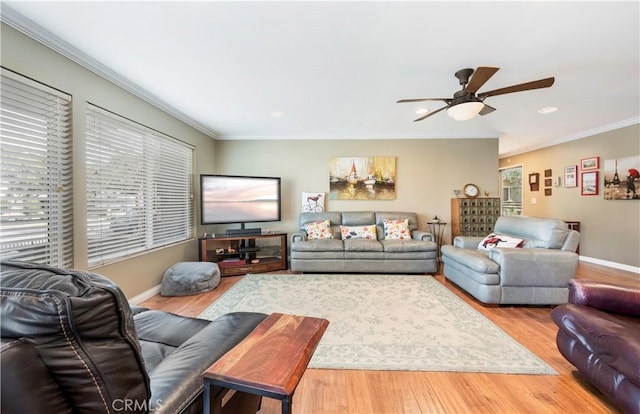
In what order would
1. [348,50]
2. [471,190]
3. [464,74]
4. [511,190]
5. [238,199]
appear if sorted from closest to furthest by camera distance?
1. [348,50]
2. [464,74]
3. [238,199]
4. [471,190]
5. [511,190]

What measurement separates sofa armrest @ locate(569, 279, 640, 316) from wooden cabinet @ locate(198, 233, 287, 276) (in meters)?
3.54

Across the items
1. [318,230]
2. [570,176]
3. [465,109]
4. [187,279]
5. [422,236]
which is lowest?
[187,279]

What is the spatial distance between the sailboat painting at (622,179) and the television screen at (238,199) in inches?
220

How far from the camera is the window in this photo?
260 inches

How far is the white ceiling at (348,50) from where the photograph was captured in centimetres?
169

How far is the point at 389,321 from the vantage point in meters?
2.48

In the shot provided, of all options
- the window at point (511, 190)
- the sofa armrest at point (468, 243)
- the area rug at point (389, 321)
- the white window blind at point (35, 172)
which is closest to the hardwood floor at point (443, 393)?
the area rug at point (389, 321)

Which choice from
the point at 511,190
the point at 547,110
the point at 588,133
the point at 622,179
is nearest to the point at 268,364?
the point at 547,110

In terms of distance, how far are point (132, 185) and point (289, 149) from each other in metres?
2.67

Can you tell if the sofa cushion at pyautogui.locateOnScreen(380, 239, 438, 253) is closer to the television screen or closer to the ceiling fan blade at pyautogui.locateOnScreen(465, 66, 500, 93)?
the television screen

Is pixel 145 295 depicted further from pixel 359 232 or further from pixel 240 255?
pixel 359 232

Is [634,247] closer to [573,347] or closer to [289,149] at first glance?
[573,347]

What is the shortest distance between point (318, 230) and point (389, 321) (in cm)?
217

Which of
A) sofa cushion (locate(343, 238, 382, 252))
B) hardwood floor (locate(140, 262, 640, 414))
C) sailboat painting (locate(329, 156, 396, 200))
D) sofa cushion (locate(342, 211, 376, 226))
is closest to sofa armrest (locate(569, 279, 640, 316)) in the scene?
hardwood floor (locate(140, 262, 640, 414))
